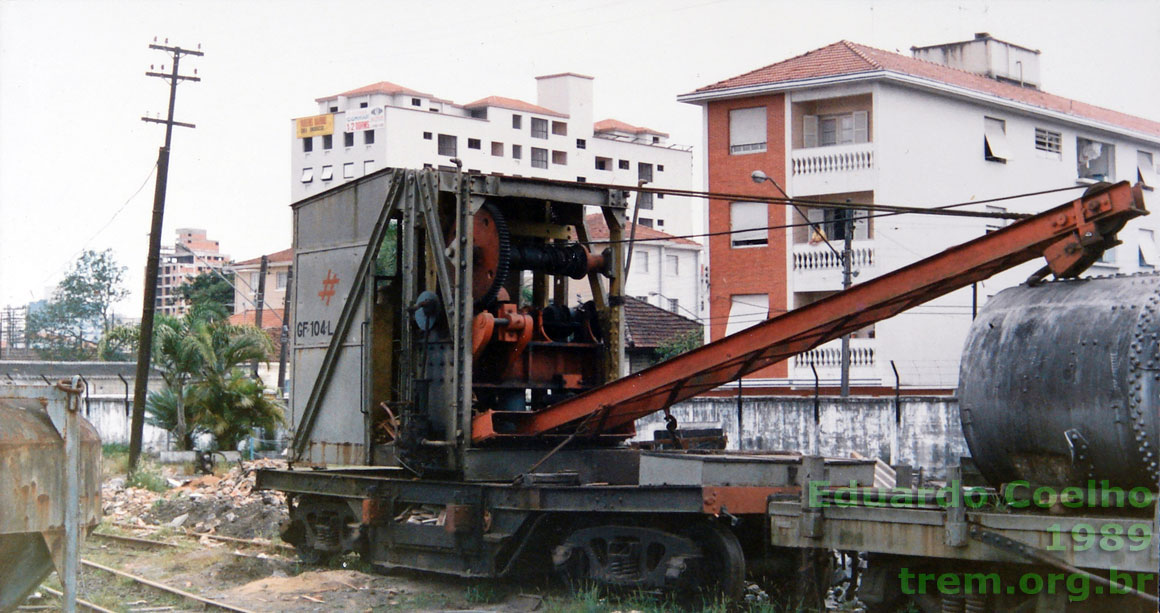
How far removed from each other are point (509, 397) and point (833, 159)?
85.0 feet

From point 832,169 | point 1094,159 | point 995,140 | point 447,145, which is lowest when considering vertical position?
point 832,169

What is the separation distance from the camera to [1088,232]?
28.9 ft

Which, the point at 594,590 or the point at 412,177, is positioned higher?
the point at 412,177

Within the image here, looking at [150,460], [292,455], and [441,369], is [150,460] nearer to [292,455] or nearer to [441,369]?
[292,455]

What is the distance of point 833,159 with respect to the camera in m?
37.4

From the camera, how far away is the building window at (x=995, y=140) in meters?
38.5

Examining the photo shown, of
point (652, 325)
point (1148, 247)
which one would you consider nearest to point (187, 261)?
point (652, 325)

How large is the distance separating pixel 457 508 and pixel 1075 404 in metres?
6.35

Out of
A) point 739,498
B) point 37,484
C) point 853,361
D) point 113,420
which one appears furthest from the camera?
point 853,361

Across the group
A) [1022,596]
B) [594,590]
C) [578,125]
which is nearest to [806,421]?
[594,590]

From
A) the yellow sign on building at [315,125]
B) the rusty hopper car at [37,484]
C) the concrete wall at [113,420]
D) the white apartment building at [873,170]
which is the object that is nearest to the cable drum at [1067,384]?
the rusty hopper car at [37,484]

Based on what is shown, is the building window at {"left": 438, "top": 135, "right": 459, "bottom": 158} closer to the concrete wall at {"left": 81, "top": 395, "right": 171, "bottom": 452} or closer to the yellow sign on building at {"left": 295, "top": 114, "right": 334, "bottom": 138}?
the yellow sign on building at {"left": 295, "top": 114, "right": 334, "bottom": 138}

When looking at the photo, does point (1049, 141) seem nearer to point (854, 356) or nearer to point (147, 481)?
point (854, 356)

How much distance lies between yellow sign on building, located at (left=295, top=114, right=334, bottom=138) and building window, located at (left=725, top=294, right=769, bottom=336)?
47.6 metres
